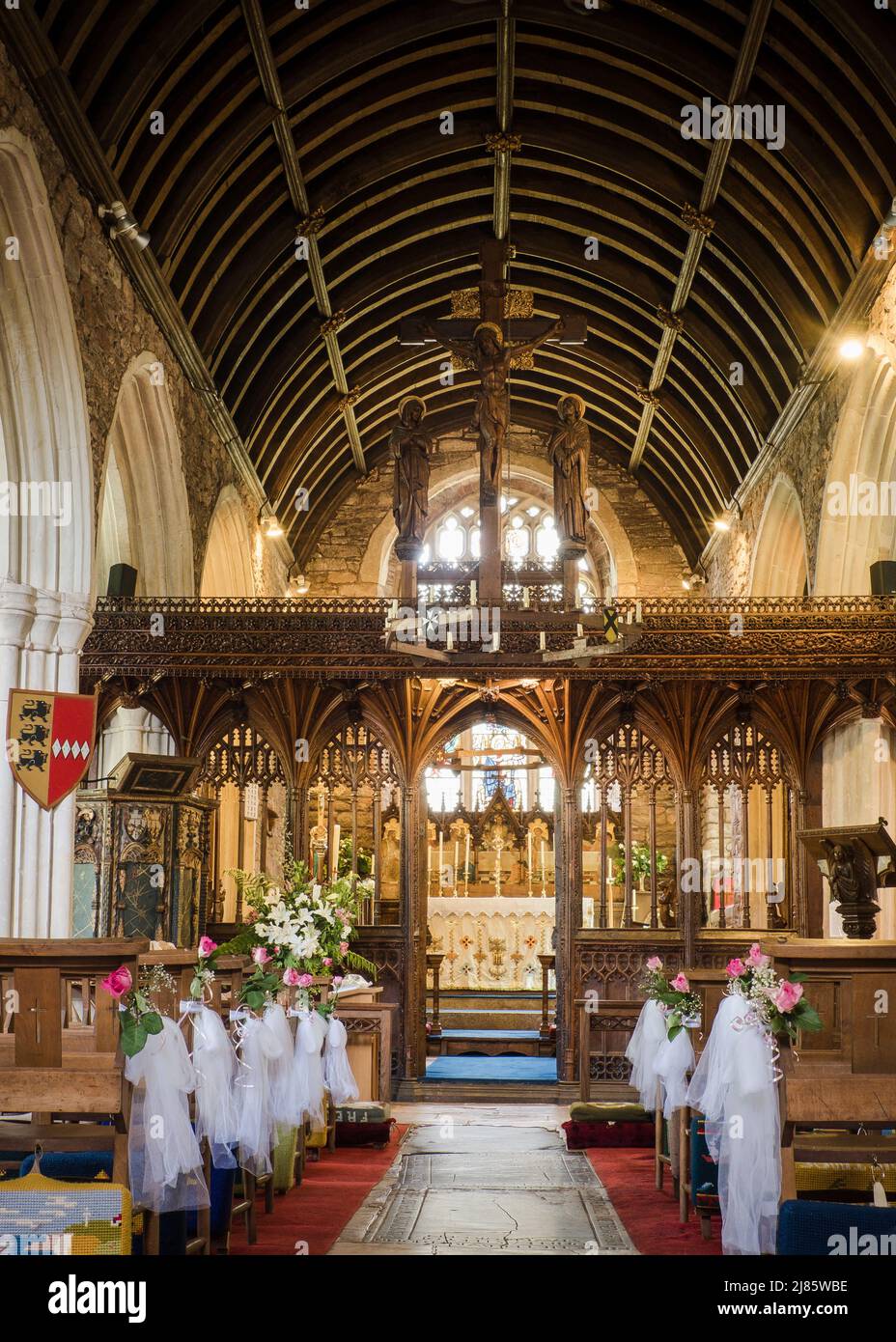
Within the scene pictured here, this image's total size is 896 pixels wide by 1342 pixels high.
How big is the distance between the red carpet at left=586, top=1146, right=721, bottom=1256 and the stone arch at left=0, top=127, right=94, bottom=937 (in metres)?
3.72

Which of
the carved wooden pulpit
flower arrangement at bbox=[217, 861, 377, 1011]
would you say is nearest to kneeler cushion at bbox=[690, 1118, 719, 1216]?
the carved wooden pulpit

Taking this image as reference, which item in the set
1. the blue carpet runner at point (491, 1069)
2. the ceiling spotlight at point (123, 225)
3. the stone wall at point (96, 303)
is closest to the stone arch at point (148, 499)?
the stone wall at point (96, 303)

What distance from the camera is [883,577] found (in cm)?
1041

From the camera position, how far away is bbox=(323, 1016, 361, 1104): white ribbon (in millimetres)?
6980

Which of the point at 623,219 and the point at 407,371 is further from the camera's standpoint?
the point at 407,371

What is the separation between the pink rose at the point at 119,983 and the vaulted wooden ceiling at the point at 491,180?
5.76 meters

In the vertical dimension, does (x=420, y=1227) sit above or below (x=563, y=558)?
below

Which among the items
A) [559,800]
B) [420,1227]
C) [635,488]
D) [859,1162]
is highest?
[635,488]

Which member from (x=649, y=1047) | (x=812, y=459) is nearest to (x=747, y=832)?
(x=812, y=459)

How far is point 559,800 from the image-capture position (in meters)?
10.8

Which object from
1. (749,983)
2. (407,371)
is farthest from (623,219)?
(749,983)

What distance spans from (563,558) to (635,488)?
29.0 feet

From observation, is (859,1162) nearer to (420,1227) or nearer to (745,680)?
(420,1227)

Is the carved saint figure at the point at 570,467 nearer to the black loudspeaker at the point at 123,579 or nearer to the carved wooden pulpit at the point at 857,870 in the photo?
the carved wooden pulpit at the point at 857,870
